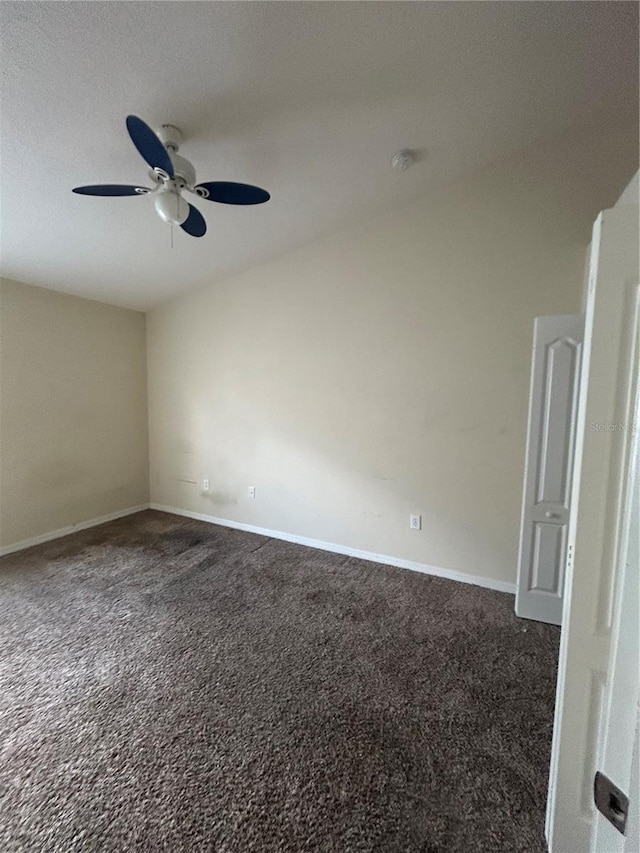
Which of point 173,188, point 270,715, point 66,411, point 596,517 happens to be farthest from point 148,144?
point 66,411

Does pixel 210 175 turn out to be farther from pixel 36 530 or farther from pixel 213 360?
pixel 36 530

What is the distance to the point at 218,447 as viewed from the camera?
3.82 m

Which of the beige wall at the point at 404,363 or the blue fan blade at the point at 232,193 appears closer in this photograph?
the blue fan blade at the point at 232,193

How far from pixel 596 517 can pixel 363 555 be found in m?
2.39

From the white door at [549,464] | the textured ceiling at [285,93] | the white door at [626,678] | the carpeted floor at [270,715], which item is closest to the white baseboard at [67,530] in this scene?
the carpeted floor at [270,715]

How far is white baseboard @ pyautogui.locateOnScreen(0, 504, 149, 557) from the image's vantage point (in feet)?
10.4

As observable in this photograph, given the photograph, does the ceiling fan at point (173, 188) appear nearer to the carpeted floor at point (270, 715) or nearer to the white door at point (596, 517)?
the white door at point (596, 517)

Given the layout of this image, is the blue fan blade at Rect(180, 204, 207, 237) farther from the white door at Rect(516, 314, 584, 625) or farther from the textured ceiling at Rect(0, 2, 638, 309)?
the white door at Rect(516, 314, 584, 625)

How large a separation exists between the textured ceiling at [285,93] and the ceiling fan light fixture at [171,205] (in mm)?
404

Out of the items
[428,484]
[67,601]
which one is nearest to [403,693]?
[428,484]

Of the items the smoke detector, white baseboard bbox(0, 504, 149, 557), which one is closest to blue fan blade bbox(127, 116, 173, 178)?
the smoke detector

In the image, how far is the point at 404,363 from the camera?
9.29ft

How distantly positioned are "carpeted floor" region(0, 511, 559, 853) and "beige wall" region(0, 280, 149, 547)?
3.12 ft

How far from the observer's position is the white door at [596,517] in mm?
865
